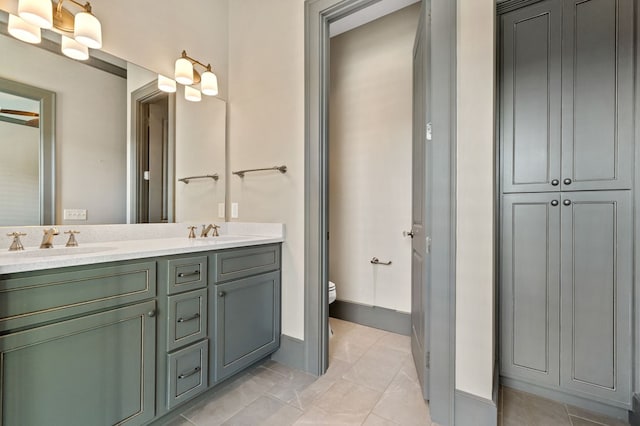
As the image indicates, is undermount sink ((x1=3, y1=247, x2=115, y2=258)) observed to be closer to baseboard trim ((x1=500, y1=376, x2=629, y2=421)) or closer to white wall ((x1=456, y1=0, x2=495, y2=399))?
white wall ((x1=456, y1=0, x2=495, y2=399))

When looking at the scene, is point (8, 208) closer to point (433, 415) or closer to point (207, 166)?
point (207, 166)

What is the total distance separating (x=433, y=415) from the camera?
4.49 feet

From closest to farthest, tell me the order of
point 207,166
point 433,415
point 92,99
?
point 433,415 → point 92,99 → point 207,166

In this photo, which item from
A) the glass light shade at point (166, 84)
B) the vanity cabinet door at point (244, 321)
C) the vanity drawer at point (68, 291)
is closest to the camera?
the vanity drawer at point (68, 291)

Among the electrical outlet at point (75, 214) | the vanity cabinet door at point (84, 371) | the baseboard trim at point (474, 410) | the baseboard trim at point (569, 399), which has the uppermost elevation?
the electrical outlet at point (75, 214)

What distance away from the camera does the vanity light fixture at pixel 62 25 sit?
4.05 feet

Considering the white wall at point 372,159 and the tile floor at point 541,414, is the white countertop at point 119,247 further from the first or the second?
the tile floor at point 541,414

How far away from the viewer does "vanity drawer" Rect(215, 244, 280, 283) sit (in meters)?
1.54

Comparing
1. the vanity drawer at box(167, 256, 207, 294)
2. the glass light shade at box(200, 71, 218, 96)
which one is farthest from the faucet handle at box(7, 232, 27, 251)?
the glass light shade at box(200, 71, 218, 96)

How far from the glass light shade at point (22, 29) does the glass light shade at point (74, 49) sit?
10 cm

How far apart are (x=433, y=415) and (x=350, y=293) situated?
130 cm

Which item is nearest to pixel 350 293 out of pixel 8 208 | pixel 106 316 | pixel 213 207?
pixel 213 207

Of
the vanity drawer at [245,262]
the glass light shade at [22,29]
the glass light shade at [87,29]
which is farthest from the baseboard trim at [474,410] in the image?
the glass light shade at [22,29]

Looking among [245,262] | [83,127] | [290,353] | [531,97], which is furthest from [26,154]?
[531,97]
